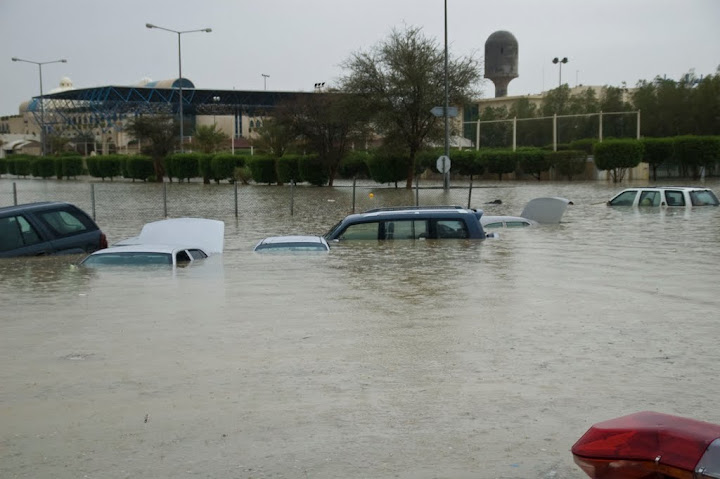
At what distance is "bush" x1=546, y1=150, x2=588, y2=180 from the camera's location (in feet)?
183

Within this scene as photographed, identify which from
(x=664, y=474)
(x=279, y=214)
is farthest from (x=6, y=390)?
(x=279, y=214)

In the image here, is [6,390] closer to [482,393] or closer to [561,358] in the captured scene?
[482,393]

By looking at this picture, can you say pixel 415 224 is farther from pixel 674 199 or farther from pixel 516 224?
pixel 674 199

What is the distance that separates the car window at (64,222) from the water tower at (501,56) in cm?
8899

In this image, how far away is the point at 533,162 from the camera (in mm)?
56375

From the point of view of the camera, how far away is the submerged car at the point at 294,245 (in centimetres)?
1557

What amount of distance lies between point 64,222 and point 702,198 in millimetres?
20226

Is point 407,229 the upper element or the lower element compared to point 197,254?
upper

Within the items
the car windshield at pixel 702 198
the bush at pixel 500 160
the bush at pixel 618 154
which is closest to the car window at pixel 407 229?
the car windshield at pixel 702 198

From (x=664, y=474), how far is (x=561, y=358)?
14.3 feet

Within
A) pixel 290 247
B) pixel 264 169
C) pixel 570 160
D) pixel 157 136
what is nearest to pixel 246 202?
pixel 264 169

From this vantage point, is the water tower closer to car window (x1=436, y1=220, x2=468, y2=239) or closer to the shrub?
the shrub

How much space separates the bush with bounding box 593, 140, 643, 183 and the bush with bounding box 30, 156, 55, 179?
147 ft

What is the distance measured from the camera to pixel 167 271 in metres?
13.2
